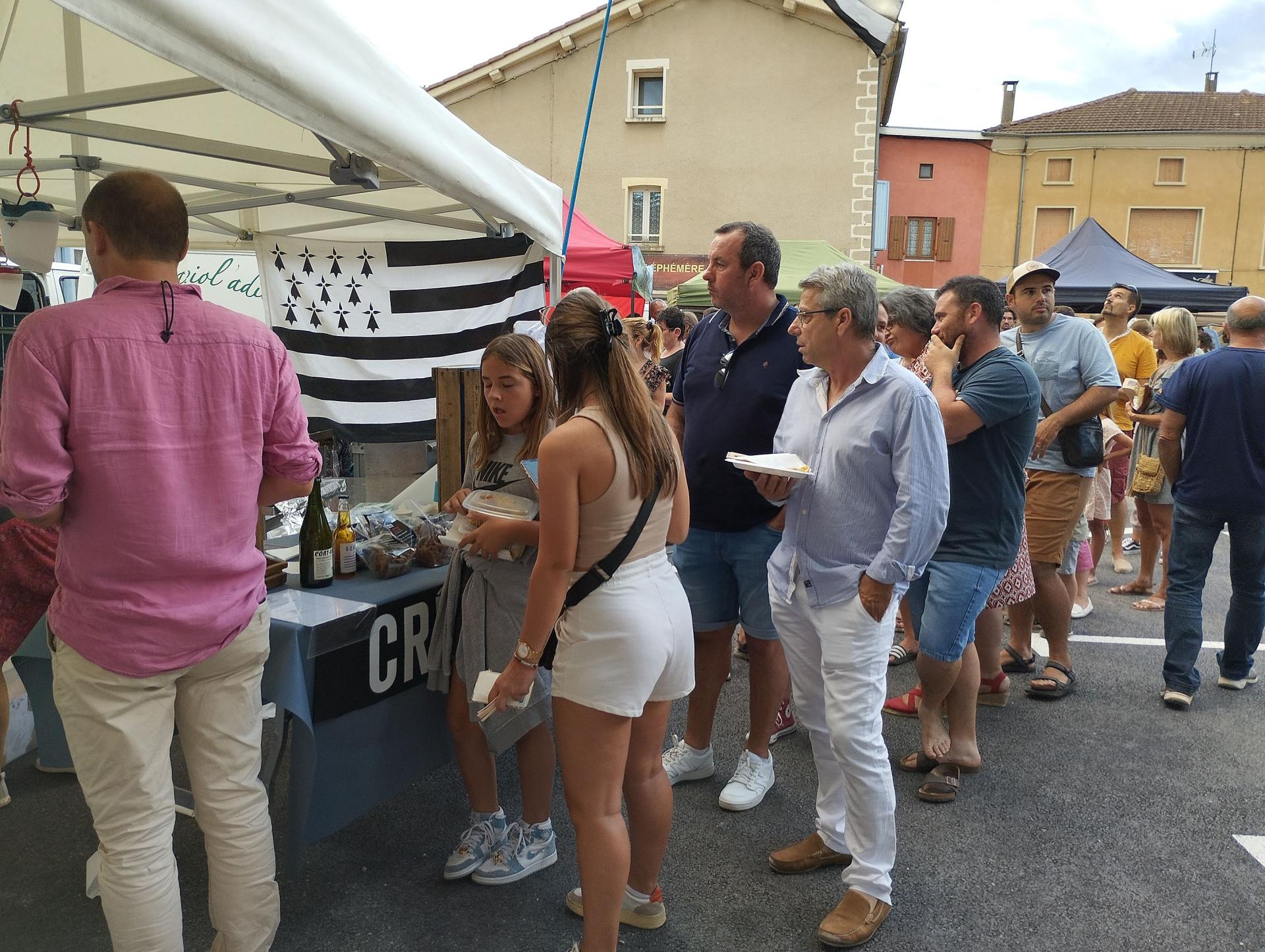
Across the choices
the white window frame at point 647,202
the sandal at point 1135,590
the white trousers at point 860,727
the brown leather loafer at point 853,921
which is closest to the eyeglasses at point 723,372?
the white trousers at point 860,727

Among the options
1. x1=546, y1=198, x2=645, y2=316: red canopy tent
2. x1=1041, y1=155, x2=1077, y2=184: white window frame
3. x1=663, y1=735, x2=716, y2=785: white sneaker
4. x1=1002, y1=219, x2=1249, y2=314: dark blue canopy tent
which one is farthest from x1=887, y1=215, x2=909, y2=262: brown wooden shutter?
x1=663, y1=735, x2=716, y2=785: white sneaker

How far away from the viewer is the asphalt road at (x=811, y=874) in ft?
7.47

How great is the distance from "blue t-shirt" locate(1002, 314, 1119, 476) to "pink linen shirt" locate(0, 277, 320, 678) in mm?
3341

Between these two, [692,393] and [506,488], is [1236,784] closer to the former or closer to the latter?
[692,393]

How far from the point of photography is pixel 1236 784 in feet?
10.4

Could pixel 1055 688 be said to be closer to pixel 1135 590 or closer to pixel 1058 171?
pixel 1135 590

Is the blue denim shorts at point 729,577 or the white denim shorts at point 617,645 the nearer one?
the white denim shorts at point 617,645

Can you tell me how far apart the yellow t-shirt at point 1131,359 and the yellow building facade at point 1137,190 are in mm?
23529

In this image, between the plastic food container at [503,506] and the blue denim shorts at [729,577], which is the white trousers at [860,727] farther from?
the plastic food container at [503,506]

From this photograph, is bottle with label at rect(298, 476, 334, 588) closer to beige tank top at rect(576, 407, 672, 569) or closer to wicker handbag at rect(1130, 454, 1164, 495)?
beige tank top at rect(576, 407, 672, 569)

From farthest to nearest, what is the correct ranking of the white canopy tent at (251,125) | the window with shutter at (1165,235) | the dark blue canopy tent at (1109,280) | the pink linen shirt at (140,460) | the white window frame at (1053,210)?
the window with shutter at (1165,235) < the white window frame at (1053,210) < the dark blue canopy tent at (1109,280) < the pink linen shirt at (140,460) < the white canopy tent at (251,125)

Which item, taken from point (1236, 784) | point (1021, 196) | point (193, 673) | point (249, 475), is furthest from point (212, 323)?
point (1021, 196)

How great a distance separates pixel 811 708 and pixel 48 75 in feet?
11.6

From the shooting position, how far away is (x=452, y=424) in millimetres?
3162
